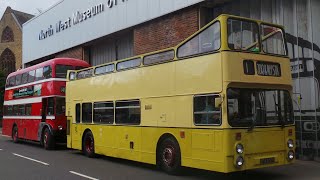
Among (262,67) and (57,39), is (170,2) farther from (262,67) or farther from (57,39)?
(57,39)

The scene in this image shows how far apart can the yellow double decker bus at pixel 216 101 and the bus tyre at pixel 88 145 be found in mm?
2735

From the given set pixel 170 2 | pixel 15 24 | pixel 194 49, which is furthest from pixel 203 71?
pixel 15 24

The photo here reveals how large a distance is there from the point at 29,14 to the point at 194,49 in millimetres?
58823

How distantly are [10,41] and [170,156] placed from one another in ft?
171

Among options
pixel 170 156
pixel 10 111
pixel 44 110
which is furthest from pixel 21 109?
pixel 170 156

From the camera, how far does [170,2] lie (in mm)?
18266

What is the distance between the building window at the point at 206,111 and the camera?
9742 millimetres

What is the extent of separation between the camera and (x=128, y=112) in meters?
13.2

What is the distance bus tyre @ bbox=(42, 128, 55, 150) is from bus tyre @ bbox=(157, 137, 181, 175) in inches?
333

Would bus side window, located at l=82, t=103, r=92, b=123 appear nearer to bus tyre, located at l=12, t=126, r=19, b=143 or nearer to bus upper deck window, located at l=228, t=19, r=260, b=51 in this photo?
bus upper deck window, located at l=228, t=19, r=260, b=51

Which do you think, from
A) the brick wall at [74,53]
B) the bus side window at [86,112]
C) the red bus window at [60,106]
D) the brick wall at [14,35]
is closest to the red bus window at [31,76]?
the red bus window at [60,106]

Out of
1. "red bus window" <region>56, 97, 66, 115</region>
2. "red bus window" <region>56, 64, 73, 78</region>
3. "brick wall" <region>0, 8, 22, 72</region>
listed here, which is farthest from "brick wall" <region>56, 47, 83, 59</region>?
"brick wall" <region>0, 8, 22, 72</region>

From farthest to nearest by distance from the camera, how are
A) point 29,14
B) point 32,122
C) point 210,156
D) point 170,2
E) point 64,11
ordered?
1. point 29,14
2. point 64,11
3. point 32,122
4. point 170,2
5. point 210,156

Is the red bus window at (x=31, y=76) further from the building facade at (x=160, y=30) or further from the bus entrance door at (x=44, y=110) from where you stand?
the building facade at (x=160, y=30)
